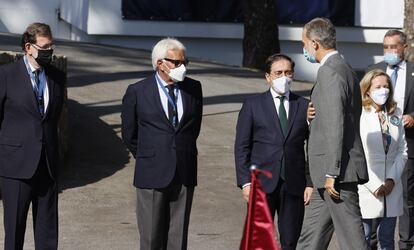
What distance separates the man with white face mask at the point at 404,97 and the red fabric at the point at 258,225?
15.2 feet

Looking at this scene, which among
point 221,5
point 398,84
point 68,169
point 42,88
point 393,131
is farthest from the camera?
point 221,5

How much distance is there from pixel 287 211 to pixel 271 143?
1.62 ft

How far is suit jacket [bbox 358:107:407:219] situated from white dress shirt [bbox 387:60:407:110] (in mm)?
1016

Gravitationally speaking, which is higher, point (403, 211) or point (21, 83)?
point (21, 83)

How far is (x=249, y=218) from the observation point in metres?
5.23

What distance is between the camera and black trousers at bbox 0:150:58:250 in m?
8.08

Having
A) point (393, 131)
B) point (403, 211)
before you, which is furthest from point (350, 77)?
point (403, 211)

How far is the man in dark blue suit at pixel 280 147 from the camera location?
8.04 meters

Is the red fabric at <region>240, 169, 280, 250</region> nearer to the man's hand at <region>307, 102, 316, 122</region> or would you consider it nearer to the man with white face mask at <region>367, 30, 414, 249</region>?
the man's hand at <region>307, 102, 316, 122</region>

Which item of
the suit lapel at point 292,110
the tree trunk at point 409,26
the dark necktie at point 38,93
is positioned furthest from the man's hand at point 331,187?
the tree trunk at point 409,26

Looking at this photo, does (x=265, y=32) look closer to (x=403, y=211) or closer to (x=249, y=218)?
(x=403, y=211)

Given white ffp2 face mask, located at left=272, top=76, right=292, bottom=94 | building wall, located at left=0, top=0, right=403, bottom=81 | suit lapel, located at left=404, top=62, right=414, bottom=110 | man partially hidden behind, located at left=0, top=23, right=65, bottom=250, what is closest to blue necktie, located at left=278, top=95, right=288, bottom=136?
white ffp2 face mask, located at left=272, top=76, right=292, bottom=94

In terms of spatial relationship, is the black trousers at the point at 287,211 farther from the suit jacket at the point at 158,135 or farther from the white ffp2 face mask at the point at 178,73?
the white ffp2 face mask at the point at 178,73

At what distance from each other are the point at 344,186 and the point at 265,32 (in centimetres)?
1613
